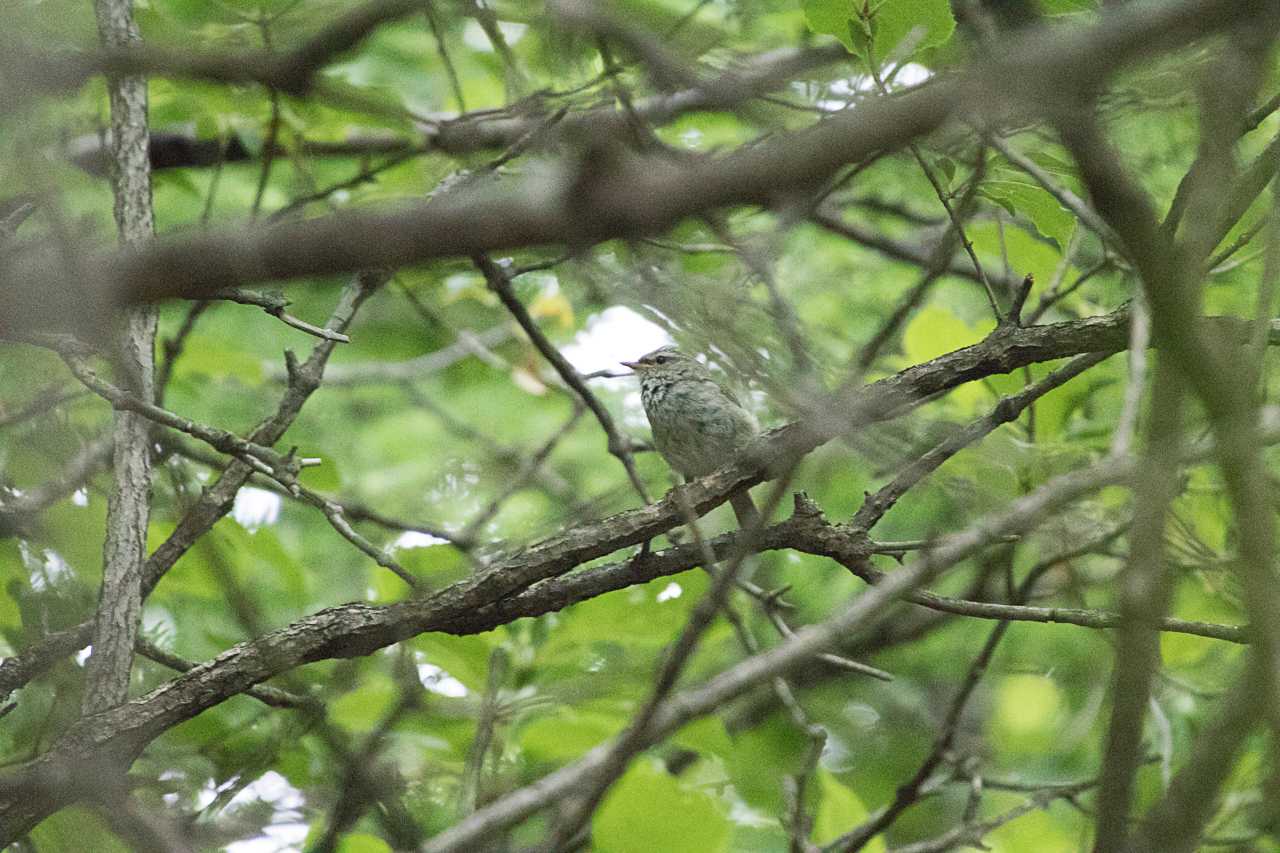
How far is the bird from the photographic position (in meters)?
4.85

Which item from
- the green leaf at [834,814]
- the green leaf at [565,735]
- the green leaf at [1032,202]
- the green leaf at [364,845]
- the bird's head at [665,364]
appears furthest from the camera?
the bird's head at [665,364]

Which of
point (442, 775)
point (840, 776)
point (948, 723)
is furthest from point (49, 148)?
point (840, 776)

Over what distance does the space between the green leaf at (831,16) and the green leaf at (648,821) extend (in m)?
1.84

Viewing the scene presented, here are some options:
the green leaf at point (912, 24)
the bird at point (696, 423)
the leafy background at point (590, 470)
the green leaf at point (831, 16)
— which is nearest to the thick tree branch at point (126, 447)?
the leafy background at point (590, 470)

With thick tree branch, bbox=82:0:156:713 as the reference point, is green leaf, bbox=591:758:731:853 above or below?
below

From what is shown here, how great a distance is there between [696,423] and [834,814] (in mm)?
1632

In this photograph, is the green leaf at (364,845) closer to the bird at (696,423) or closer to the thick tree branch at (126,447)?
the thick tree branch at (126,447)

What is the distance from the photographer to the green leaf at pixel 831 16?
291cm

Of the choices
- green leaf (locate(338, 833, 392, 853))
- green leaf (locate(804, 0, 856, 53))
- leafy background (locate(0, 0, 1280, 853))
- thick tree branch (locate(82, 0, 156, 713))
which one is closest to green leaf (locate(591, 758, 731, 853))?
leafy background (locate(0, 0, 1280, 853))

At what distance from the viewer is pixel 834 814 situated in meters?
3.84

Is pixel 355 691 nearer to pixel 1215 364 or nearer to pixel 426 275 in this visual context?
pixel 426 275

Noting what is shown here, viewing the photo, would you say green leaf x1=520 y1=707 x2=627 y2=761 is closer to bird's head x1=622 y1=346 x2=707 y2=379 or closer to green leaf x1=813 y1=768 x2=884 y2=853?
green leaf x1=813 y1=768 x2=884 y2=853

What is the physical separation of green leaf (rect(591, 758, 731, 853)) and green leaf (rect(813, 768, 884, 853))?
82 centimetres

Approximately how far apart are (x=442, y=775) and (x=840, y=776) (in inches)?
107
